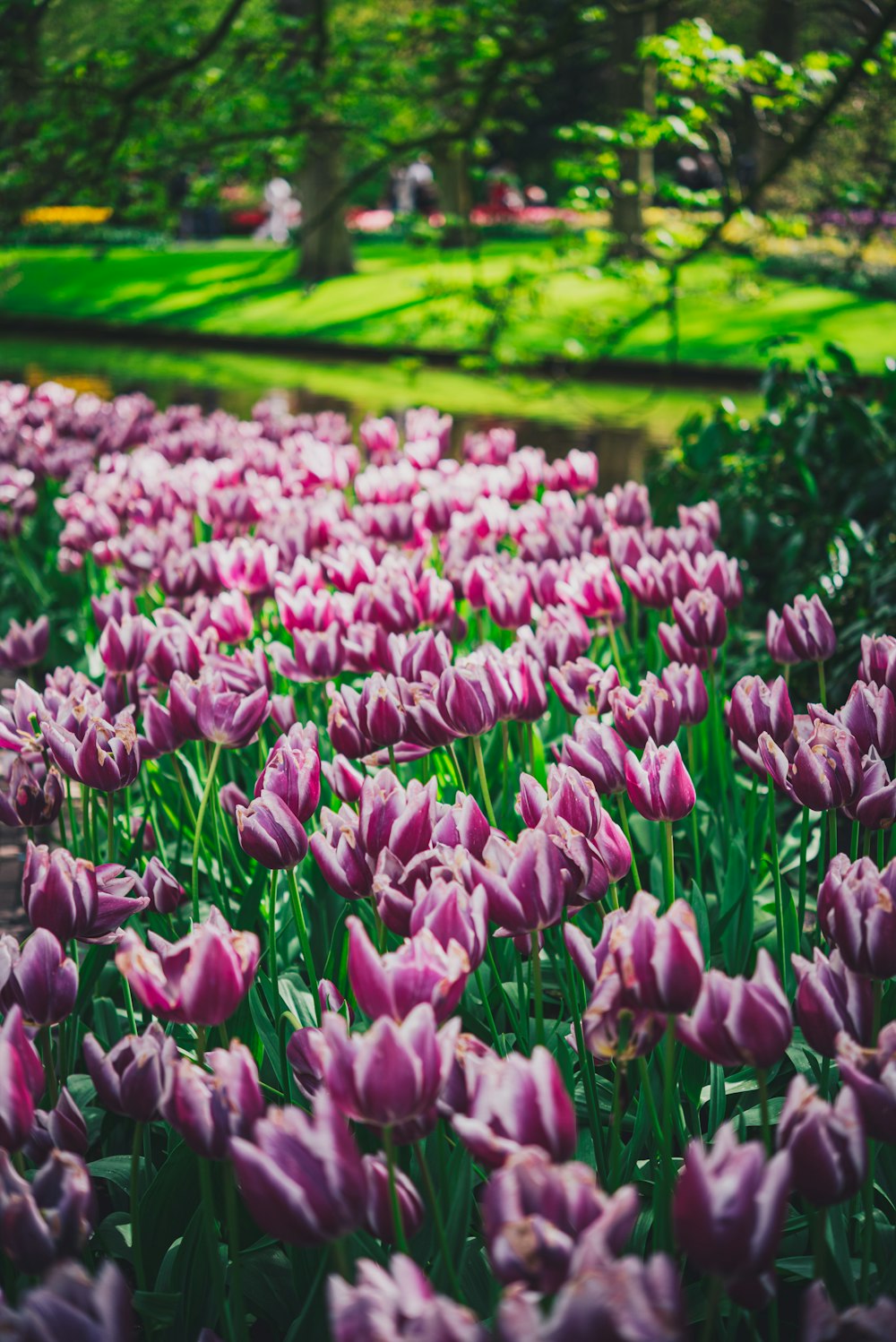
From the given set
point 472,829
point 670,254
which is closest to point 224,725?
point 472,829

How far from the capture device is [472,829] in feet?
5.35

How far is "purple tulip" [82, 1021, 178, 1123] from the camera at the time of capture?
1398 millimetres

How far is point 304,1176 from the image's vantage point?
3.47 feet

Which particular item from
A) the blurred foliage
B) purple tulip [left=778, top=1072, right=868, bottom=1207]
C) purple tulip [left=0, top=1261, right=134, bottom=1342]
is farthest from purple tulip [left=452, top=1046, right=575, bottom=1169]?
the blurred foliage

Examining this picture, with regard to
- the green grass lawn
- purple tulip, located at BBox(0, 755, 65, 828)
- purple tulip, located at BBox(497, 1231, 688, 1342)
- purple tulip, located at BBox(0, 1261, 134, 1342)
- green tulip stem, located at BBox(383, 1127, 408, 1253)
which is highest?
purple tulip, located at BBox(497, 1231, 688, 1342)

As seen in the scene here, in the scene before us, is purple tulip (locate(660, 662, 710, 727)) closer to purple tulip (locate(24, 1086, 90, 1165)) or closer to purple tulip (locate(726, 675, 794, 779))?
purple tulip (locate(726, 675, 794, 779))

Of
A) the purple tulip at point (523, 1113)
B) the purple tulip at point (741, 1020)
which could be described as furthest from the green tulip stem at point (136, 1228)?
the purple tulip at point (741, 1020)

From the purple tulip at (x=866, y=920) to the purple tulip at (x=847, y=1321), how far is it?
40cm

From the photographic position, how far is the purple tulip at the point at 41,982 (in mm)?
1445

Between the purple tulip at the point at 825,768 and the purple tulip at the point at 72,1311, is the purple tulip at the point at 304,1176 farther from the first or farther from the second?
the purple tulip at the point at 825,768

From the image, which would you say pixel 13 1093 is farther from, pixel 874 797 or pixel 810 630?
pixel 810 630

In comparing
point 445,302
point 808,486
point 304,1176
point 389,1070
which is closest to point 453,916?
point 389,1070

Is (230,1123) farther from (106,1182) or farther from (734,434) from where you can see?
(734,434)

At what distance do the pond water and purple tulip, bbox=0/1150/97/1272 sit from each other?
559 centimetres
